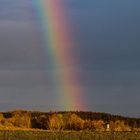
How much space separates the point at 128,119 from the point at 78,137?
55.0 m

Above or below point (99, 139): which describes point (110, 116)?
above

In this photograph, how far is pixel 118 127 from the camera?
89.7 meters

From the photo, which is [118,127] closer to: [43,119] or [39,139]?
[43,119]

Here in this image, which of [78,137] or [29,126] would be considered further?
[29,126]

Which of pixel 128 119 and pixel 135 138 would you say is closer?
pixel 135 138

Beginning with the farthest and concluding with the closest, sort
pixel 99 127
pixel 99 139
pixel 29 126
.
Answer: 1. pixel 29 126
2. pixel 99 127
3. pixel 99 139

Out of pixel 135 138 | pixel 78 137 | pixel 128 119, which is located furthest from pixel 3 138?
pixel 128 119

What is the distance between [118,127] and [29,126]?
13.8 metres

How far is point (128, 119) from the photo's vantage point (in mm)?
106750

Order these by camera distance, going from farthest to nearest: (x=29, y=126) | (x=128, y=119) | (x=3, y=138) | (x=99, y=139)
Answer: (x=128, y=119) → (x=29, y=126) → (x=99, y=139) → (x=3, y=138)

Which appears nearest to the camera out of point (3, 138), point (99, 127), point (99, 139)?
point (3, 138)

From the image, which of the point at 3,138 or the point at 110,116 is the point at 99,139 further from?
the point at 110,116

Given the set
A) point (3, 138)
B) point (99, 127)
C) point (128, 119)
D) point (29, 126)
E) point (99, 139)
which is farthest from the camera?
point (128, 119)

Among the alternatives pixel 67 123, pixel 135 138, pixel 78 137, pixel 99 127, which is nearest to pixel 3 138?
pixel 78 137
